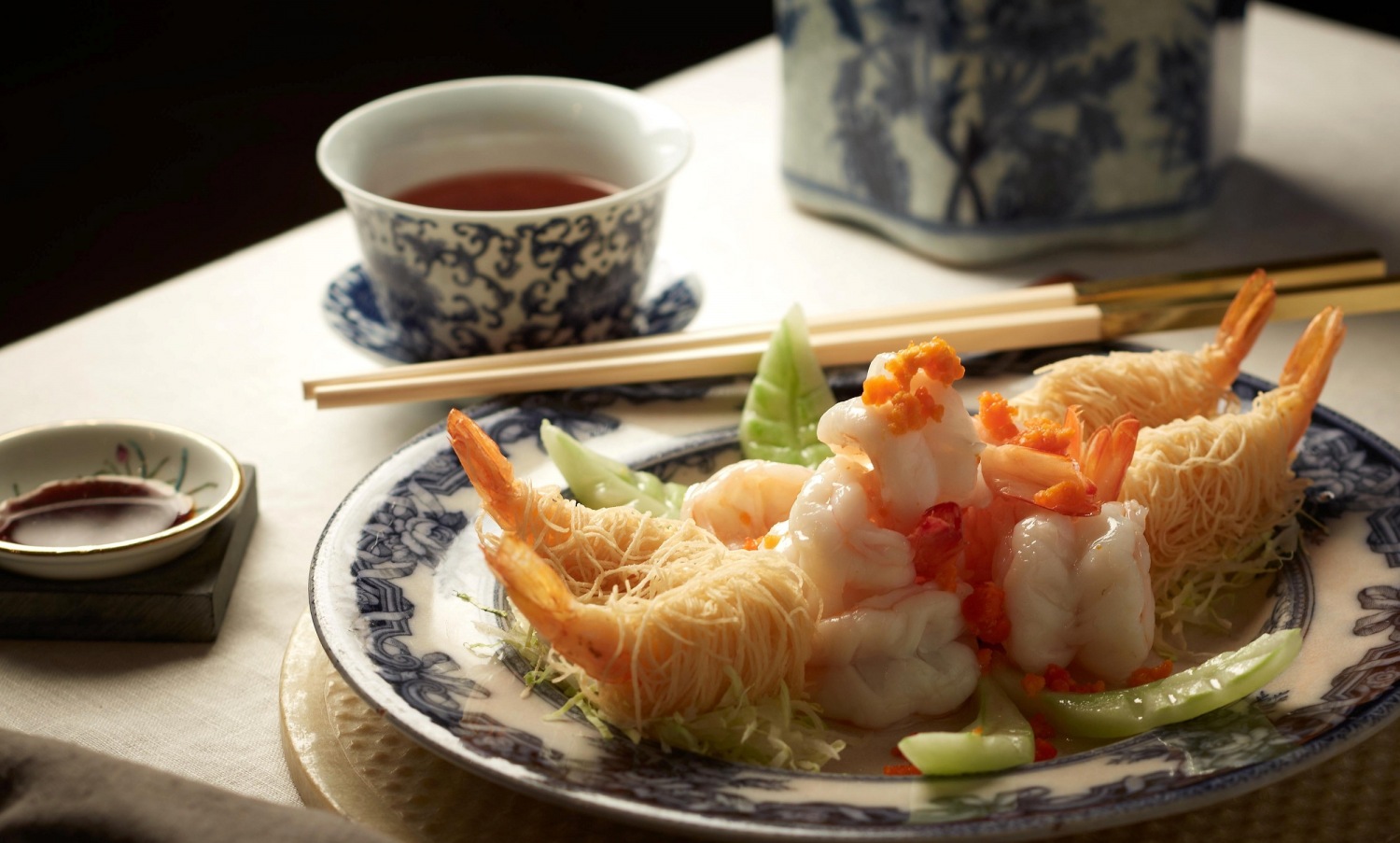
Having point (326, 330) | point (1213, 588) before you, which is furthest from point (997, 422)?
point (326, 330)

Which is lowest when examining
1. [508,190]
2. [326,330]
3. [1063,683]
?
[326,330]

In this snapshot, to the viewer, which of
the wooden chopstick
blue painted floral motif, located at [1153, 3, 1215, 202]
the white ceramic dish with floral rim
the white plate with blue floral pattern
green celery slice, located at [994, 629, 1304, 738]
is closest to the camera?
the white plate with blue floral pattern

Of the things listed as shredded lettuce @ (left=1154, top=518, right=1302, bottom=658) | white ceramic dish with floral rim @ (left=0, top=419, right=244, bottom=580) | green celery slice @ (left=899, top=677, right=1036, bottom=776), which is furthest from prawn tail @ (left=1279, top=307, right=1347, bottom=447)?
white ceramic dish with floral rim @ (left=0, top=419, right=244, bottom=580)

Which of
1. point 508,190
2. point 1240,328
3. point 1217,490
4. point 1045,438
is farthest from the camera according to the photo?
point 508,190

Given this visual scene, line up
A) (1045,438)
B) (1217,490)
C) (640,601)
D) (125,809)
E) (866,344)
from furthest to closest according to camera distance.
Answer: (866,344)
(1217,490)
(1045,438)
(640,601)
(125,809)

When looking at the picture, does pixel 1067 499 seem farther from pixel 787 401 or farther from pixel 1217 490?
pixel 787 401

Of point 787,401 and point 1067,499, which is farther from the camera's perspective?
point 787,401

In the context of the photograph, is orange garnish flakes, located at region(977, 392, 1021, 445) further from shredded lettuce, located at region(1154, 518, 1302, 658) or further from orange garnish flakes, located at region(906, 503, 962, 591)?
shredded lettuce, located at region(1154, 518, 1302, 658)

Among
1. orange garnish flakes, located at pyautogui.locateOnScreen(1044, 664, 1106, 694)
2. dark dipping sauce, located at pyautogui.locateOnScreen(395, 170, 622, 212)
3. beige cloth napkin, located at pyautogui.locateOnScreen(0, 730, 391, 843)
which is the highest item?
dark dipping sauce, located at pyautogui.locateOnScreen(395, 170, 622, 212)
